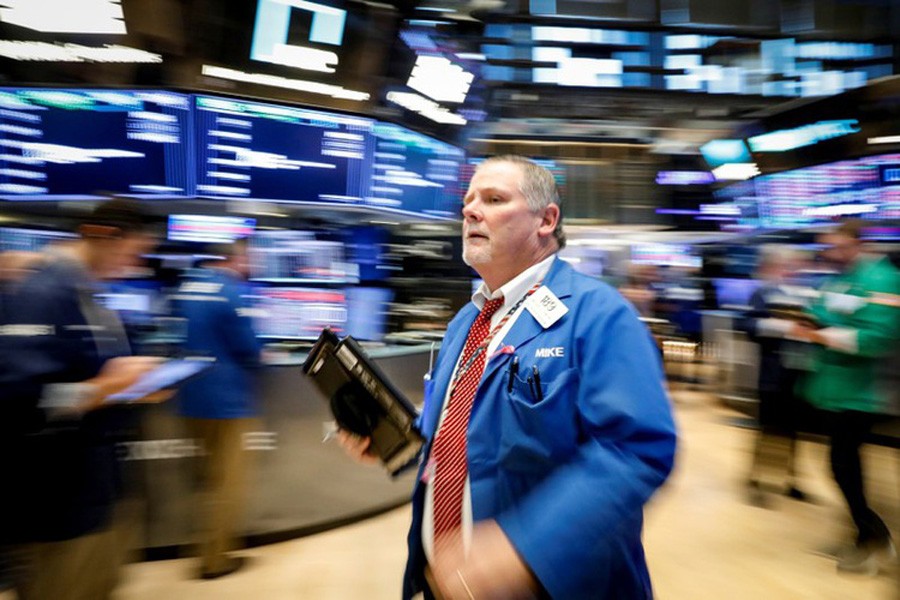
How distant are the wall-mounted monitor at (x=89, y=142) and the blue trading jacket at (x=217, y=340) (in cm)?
118

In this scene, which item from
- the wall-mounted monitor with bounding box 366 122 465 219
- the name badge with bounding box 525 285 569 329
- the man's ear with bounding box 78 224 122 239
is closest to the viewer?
the name badge with bounding box 525 285 569 329

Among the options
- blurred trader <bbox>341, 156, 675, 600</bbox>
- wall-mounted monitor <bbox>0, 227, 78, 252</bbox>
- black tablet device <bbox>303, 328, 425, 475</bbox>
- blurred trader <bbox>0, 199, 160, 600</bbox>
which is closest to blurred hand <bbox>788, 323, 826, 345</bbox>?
blurred trader <bbox>341, 156, 675, 600</bbox>

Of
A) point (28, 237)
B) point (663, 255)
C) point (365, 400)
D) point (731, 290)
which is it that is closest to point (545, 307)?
point (365, 400)

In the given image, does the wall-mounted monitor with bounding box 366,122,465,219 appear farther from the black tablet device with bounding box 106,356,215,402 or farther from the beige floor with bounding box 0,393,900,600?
the black tablet device with bounding box 106,356,215,402

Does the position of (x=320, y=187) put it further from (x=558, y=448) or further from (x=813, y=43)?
(x=813, y=43)

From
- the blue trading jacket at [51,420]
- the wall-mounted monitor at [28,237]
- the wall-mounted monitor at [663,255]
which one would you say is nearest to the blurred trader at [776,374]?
the blue trading jacket at [51,420]

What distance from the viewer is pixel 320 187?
4.49 meters

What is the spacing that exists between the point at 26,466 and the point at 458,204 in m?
4.75

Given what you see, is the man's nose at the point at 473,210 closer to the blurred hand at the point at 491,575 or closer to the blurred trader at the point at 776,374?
the blurred hand at the point at 491,575

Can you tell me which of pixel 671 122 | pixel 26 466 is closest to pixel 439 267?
pixel 26 466

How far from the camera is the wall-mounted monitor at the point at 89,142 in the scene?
370cm

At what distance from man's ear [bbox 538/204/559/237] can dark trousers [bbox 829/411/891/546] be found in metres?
2.87

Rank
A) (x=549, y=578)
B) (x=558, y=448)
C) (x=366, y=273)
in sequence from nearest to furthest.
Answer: (x=549, y=578) → (x=558, y=448) → (x=366, y=273)

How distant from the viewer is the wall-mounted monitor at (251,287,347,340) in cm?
480
